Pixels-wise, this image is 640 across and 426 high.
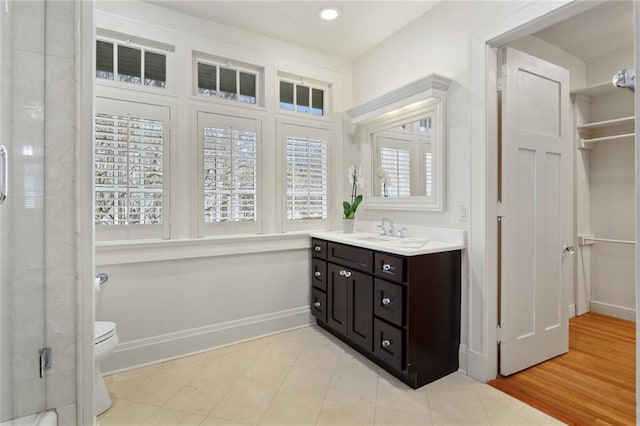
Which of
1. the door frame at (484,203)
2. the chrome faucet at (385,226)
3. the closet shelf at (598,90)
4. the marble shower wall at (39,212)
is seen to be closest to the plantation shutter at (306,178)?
the chrome faucet at (385,226)

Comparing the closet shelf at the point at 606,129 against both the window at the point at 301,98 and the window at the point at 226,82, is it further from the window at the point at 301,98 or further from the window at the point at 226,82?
the window at the point at 226,82

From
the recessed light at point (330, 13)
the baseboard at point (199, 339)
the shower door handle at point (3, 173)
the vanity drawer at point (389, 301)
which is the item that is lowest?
the baseboard at point (199, 339)

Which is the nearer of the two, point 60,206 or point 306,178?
point 60,206

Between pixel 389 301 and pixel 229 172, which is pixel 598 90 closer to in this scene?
pixel 389 301

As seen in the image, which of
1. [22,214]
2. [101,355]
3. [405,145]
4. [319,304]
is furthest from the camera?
[319,304]

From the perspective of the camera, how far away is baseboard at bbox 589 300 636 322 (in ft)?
10.5

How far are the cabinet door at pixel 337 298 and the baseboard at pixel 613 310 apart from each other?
9.47 feet

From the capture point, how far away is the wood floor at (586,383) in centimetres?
181

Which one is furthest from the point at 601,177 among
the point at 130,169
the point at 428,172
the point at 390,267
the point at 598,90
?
the point at 130,169

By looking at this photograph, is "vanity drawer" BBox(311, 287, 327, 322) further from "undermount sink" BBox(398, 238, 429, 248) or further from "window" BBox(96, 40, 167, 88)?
"window" BBox(96, 40, 167, 88)

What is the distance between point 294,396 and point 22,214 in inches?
65.2

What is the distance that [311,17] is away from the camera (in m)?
2.64

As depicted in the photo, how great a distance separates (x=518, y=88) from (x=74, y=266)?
2702 mm

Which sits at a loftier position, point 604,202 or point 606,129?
point 606,129
